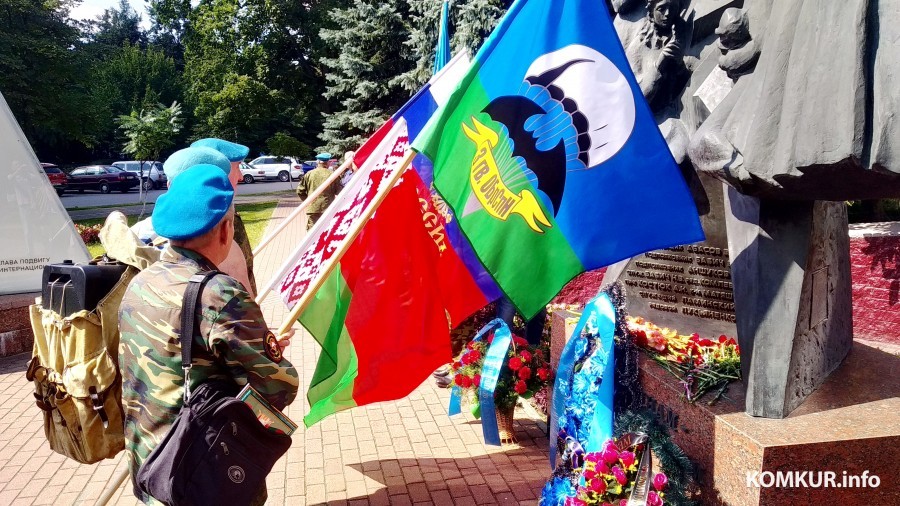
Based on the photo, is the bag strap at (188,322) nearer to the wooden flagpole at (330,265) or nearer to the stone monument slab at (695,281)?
the wooden flagpole at (330,265)

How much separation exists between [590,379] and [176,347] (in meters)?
2.17

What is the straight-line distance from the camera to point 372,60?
1614cm

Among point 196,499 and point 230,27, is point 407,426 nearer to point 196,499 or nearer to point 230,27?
point 196,499

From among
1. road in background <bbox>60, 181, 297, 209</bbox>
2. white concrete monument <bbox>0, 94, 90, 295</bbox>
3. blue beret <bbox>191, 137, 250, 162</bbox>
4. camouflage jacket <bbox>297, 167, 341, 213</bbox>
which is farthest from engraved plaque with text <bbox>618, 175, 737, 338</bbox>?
road in background <bbox>60, 181, 297, 209</bbox>

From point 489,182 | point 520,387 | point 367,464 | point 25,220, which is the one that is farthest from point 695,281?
point 25,220

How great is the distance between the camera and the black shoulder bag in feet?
7.34

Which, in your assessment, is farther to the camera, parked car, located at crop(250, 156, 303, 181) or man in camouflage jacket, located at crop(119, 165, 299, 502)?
parked car, located at crop(250, 156, 303, 181)

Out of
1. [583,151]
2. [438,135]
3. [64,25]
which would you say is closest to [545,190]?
[583,151]

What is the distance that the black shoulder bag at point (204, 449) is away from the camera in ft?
7.34

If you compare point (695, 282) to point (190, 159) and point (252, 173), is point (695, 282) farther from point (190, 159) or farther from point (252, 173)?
point (252, 173)

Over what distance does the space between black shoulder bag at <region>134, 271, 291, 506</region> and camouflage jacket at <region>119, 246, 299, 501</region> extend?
0.15 ft

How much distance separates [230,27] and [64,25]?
6.80 metres

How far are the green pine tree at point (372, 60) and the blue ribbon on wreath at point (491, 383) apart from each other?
1109 cm

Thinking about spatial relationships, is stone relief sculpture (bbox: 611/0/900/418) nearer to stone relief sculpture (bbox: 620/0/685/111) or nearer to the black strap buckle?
stone relief sculpture (bbox: 620/0/685/111)
